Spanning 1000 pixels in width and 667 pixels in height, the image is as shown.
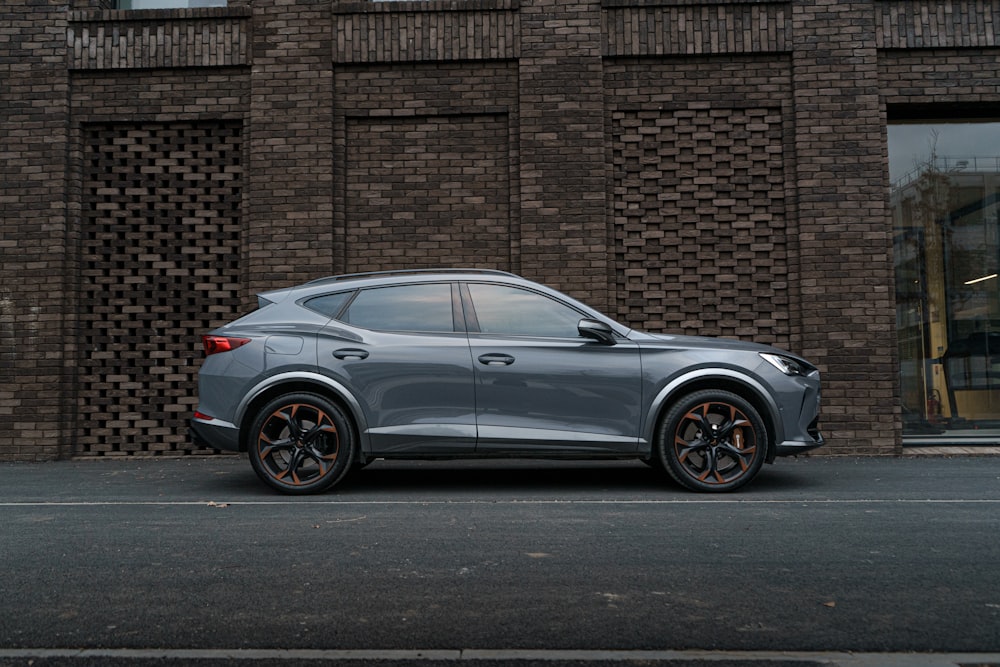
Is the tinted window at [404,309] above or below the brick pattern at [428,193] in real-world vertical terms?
below

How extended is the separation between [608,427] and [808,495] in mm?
1509

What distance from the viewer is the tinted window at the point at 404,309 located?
6.86 meters

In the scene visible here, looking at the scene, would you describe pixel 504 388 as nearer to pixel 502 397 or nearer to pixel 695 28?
pixel 502 397

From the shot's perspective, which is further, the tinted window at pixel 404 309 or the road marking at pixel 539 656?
the tinted window at pixel 404 309

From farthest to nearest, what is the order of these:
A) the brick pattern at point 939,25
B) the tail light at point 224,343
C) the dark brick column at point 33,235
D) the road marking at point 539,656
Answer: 1. the brick pattern at point 939,25
2. the dark brick column at point 33,235
3. the tail light at point 224,343
4. the road marking at point 539,656

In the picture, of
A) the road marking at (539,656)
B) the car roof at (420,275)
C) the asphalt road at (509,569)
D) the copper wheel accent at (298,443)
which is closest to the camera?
the road marking at (539,656)

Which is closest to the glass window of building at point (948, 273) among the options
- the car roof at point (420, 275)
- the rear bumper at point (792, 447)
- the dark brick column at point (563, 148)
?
the dark brick column at point (563, 148)

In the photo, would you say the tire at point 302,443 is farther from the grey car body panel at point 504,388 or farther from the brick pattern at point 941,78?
the brick pattern at point 941,78

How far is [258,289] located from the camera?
1029 cm

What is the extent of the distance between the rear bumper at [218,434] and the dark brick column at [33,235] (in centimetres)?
434

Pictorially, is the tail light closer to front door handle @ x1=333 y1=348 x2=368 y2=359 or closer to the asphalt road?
front door handle @ x1=333 y1=348 x2=368 y2=359

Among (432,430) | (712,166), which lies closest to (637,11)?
(712,166)

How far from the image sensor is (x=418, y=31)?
10.6 m

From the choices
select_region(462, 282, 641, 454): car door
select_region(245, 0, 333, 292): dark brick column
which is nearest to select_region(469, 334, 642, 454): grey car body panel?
select_region(462, 282, 641, 454): car door
